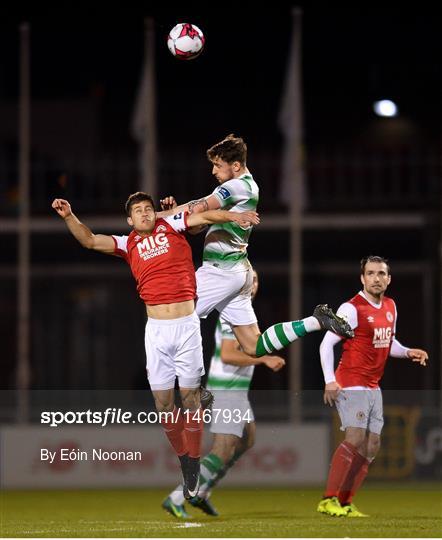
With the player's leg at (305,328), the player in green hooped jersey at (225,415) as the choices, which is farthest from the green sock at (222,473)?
the player's leg at (305,328)

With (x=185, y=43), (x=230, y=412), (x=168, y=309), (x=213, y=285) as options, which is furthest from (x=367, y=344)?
(x=185, y=43)

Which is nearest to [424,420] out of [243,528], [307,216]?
[307,216]

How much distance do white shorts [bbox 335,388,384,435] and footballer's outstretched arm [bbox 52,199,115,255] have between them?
2.08 metres

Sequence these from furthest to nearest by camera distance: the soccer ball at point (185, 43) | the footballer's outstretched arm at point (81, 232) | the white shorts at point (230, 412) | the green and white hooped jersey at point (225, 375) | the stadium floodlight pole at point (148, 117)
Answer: the stadium floodlight pole at point (148, 117)
the green and white hooped jersey at point (225, 375)
the white shorts at point (230, 412)
the soccer ball at point (185, 43)
the footballer's outstretched arm at point (81, 232)

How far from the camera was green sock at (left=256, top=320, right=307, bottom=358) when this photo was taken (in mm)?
10398

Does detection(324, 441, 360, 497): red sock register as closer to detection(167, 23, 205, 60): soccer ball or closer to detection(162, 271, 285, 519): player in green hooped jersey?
detection(162, 271, 285, 519): player in green hooped jersey

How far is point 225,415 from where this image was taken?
11594 millimetres

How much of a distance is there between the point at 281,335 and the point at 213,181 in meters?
13.7

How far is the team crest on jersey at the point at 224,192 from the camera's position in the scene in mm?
10320

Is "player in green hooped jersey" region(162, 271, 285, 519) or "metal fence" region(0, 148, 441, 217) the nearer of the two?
"player in green hooped jersey" region(162, 271, 285, 519)

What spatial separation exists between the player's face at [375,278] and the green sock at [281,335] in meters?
0.65

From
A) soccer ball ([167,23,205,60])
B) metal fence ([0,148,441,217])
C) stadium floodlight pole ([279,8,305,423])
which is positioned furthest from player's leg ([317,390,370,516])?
metal fence ([0,148,441,217])

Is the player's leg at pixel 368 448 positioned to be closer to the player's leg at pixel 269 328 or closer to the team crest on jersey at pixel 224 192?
the player's leg at pixel 269 328

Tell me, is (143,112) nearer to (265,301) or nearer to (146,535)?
(265,301)
